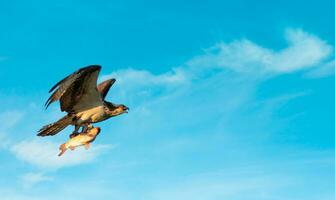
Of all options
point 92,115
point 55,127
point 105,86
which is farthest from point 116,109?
point 105,86

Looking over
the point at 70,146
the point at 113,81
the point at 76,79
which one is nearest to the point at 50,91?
the point at 76,79

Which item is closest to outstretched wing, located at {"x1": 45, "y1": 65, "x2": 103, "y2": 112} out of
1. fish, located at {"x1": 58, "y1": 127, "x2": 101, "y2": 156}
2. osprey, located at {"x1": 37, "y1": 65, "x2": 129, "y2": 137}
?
osprey, located at {"x1": 37, "y1": 65, "x2": 129, "y2": 137}

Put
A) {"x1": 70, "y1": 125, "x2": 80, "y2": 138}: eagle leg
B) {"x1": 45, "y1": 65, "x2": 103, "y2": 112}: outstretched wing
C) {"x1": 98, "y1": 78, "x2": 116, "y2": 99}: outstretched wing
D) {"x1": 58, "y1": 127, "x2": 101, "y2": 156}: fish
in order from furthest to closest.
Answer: {"x1": 98, "y1": 78, "x2": 116, "y2": 99}: outstretched wing
{"x1": 45, "y1": 65, "x2": 103, "y2": 112}: outstretched wing
{"x1": 70, "y1": 125, "x2": 80, "y2": 138}: eagle leg
{"x1": 58, "y1": 127, "x2": 101, "y2": 156}: fish

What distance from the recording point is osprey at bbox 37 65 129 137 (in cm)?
1973

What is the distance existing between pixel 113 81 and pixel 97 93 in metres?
3.90

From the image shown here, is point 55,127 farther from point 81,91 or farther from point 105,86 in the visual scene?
point 105,86

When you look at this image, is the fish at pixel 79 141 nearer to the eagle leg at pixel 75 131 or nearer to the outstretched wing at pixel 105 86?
the eagle leg at pixel 75 131

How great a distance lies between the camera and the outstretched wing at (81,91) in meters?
19.4

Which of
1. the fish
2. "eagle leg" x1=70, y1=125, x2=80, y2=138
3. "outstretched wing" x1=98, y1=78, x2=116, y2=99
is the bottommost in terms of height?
the fish

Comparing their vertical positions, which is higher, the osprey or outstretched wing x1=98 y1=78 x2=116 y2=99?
outstretched wing x1=98 y1=78 x2=116 y2=99

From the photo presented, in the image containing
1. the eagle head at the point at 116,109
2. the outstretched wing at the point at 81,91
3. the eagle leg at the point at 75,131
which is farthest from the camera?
the eagle head at the point at 116,109

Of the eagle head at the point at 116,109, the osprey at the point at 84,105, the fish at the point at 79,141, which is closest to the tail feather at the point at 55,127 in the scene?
the osprey at the point at 84,105

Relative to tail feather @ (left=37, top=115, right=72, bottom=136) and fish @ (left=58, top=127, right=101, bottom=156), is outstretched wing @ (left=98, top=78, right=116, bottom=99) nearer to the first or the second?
tail feather @ (left=37, top=115, right=72, bottom=136)

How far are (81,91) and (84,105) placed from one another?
53cm
